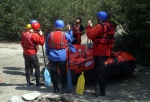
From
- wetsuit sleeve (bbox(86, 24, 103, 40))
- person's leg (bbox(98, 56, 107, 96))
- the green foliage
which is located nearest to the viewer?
wetsuit sleeve (bbox(86, 24, 103, 40))

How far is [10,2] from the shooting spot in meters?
16.0

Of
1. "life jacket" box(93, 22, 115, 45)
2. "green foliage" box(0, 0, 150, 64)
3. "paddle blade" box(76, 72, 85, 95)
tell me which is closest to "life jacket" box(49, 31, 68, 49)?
"life jacket" box(93, 22, 115, 45)

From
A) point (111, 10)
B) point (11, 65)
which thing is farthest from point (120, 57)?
point (11, 65)

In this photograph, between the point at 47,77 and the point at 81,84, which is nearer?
the point at 81,84

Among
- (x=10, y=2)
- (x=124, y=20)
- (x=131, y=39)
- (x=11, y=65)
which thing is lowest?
(x=11, y=65)

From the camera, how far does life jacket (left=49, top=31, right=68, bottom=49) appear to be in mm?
7207

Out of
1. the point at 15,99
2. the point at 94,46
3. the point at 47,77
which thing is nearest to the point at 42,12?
the point at 47,77

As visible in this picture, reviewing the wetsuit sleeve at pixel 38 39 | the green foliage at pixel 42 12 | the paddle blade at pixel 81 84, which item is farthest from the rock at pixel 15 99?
the green foliage at pixel 42 12

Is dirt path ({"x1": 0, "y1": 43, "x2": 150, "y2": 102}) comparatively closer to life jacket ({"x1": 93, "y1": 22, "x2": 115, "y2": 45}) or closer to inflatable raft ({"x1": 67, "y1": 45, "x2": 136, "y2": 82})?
inflatable raft ({"x1": 67, "y1": 45, "x2": 136, "y2": 82})

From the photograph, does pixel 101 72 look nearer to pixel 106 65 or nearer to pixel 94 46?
pixel 94 46

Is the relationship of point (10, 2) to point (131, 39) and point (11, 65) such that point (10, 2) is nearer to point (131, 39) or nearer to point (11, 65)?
point (11, 65)

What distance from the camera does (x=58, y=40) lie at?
7211 mm

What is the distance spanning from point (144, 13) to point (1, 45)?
7.90 meters

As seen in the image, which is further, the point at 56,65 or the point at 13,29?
the point at 13,29
